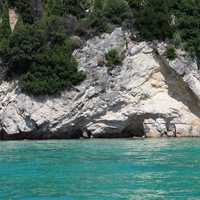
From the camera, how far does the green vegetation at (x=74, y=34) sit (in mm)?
41469

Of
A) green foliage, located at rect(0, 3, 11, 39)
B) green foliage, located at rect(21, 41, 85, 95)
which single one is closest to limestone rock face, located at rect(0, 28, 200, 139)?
green foliage, located at rect(21, 41, 85, 95)

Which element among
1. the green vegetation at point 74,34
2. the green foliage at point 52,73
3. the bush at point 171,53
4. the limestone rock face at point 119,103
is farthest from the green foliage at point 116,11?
the bush at point 171,53

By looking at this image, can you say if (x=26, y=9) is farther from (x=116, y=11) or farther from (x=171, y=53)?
(x=171, y=53)

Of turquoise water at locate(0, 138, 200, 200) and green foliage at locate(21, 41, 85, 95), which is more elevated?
green foliage at locate(21, 41, 85, 95)

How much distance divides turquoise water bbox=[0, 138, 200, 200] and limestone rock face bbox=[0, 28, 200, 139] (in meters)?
13.6

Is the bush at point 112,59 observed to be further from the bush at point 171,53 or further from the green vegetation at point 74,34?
the bush at point 171,53

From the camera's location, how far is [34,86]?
40.8 meters

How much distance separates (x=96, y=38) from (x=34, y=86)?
18.3 ft

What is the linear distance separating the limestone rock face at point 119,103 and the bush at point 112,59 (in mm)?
337

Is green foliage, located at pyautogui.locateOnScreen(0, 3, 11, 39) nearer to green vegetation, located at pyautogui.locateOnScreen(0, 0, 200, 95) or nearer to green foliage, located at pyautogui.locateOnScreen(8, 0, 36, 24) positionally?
green vegetation, located at pyautogui.locateOnScreen(0, 0, 200, 95)

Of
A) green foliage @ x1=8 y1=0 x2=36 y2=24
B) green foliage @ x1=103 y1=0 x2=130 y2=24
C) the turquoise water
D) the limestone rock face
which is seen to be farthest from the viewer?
green foliage @ x1=8 y1=0 x2=36 y2=24

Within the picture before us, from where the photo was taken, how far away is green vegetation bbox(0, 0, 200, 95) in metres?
41.5

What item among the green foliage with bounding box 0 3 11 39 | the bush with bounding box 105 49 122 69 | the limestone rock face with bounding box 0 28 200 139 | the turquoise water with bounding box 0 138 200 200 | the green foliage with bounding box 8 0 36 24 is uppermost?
the green foliage with bounding box 8 0 36 24

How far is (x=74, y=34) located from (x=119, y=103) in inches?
262
